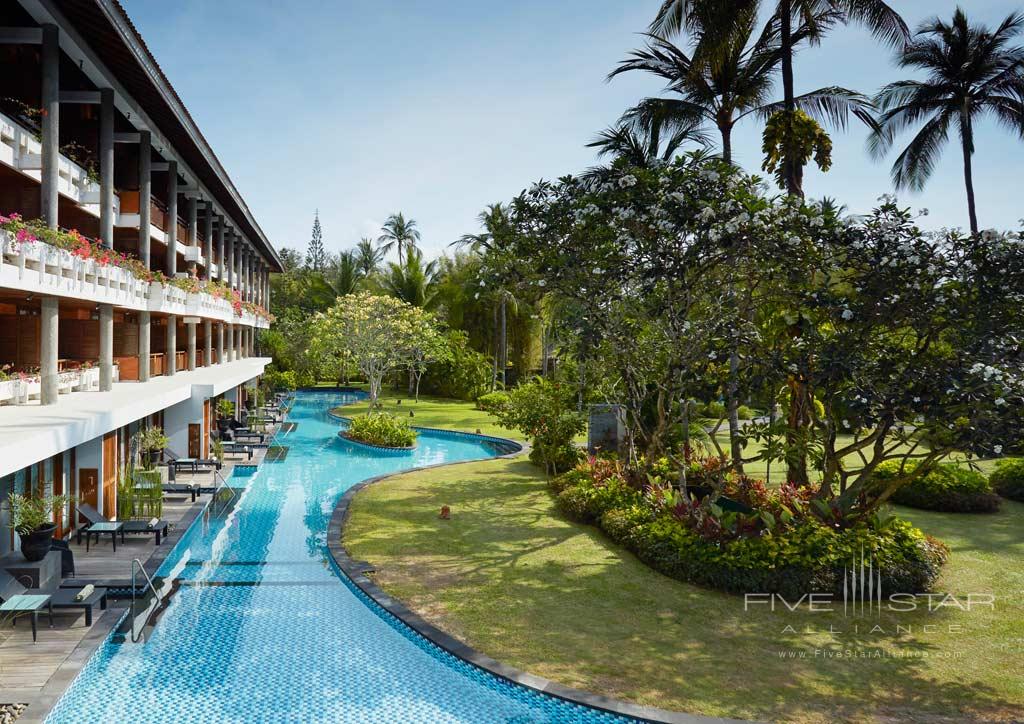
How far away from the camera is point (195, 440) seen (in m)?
19.9

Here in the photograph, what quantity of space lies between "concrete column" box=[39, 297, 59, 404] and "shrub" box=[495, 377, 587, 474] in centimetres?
1074

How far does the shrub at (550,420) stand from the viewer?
1836 cm

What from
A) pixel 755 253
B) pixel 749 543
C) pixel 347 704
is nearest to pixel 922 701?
pixel 749 543

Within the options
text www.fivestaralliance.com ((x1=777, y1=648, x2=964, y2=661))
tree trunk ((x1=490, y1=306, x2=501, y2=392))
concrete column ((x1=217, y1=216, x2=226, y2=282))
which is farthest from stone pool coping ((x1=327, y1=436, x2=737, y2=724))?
tree trunk ((x1=490, y1=306, x2=501, y2=392))

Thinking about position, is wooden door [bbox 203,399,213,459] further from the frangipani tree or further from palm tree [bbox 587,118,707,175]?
palm tree [bbox 587,118,707,175]

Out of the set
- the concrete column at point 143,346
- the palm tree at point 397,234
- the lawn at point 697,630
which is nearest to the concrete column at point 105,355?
the concrete column at point 143,346

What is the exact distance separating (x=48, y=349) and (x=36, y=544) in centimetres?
333

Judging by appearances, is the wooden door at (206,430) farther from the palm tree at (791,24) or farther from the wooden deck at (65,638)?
the palm tree at (791,24)

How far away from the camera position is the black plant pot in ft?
31.9

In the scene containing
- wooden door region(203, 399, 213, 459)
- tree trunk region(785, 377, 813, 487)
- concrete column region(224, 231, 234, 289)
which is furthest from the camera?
concrete column region(224, 231, 234, 289)

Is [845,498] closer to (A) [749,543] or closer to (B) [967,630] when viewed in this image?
(A) [749,543]

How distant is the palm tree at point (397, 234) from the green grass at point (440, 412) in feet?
88.8

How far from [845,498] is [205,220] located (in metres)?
22.1

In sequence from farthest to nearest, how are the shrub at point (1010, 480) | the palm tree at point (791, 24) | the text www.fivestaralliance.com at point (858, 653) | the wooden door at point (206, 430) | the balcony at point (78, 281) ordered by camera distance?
the wooden door at point (206, 430) < the shrub at point (1010, 480) < the palm tree at point (791, 24) < the balcony at point (78, 281) < the text www.fivestaralliance.com at point (858, 653)
